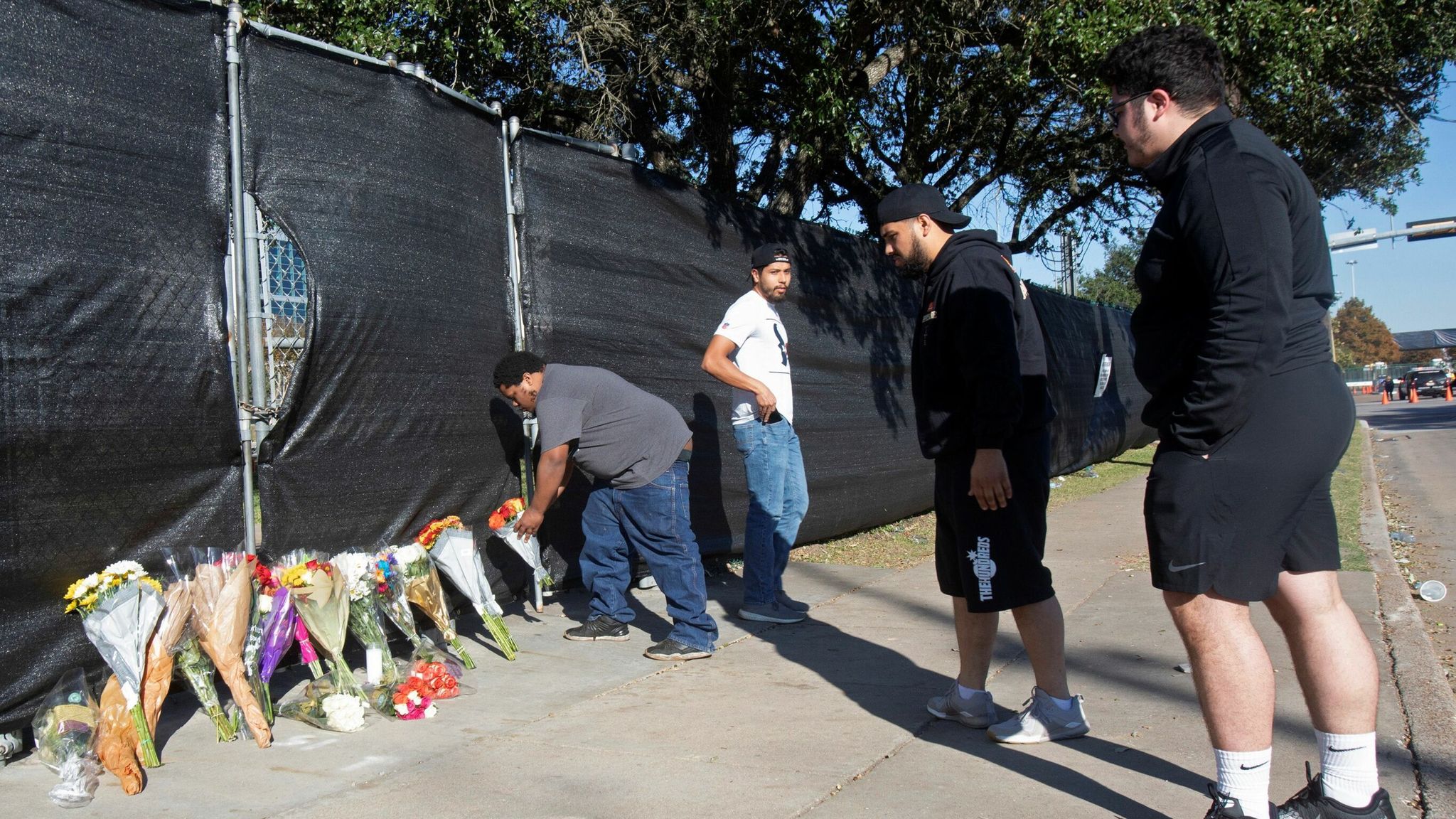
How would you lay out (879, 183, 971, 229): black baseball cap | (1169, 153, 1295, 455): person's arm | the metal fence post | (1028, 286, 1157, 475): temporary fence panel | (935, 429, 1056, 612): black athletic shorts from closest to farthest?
(1169, 153, 1295, 455): person's arm
(935, 429, 1056, 612): black athletic shorts
(879, 183, 971, 229): black baseball cap
the metal fence post
(1028, 286, 1157, 475): temporary fence panel

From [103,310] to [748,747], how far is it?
2403 millimetres

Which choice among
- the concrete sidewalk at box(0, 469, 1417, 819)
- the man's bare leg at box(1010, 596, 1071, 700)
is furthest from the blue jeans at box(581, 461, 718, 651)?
the man's bare leg at box(1010, 596, 1071, 700)

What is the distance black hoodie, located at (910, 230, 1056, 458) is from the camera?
3.24 metres

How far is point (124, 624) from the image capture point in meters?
Answer: 3.23

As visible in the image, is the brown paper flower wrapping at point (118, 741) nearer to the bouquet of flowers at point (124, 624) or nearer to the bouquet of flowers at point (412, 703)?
the bouquet of flowers at point (124, 624)

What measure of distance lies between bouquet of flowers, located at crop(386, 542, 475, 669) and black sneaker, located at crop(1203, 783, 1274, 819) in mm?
2833

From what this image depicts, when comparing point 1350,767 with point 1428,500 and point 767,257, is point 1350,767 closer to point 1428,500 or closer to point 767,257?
point 767,257

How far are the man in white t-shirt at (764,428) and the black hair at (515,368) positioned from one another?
873 mm

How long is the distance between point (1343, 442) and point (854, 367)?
564cm

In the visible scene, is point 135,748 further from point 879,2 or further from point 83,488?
point 879,2

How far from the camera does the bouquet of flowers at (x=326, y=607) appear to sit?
372 centimetres

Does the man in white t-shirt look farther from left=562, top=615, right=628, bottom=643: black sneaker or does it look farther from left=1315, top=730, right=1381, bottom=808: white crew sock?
left=1315, top=730, right=1381, bottom=808: white crew sock

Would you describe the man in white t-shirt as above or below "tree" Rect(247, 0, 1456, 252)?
below

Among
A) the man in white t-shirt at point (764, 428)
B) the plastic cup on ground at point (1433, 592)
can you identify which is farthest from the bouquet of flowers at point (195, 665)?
the plastic cup on ground at point (1433, 592)
